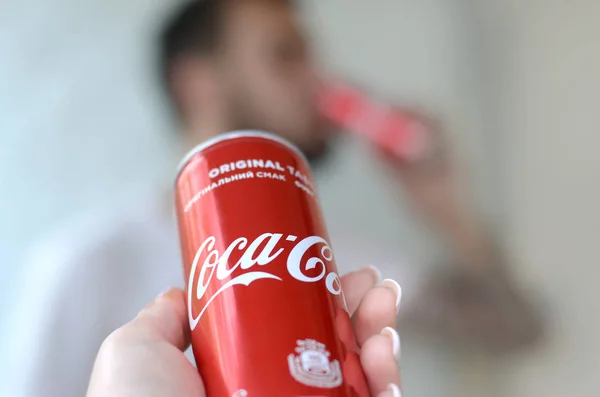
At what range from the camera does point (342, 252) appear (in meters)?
1.33

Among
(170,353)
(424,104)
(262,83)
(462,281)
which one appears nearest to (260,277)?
(170,353)

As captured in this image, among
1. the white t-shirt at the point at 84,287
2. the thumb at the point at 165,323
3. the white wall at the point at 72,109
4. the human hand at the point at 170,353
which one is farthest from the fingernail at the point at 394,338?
the white wall at the point at 72,109

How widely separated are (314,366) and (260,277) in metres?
0.09

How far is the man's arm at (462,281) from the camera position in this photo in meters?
1.35

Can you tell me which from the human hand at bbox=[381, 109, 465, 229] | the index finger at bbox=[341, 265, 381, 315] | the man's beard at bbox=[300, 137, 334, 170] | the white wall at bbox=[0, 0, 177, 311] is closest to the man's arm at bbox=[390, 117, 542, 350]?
the human hand at bbox=[381, 109, 465, 229]

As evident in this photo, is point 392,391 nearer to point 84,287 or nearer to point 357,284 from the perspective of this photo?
point 357,284

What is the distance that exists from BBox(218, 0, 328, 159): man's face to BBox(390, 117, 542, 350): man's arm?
218 mm

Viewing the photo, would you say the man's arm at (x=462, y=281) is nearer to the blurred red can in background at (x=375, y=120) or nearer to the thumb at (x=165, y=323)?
the blurred red can in background at (x=375, y=120)

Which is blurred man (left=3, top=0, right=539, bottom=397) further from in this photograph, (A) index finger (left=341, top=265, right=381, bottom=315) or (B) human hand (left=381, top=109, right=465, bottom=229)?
(A) index finger (left=341, top=265, right=381, bottom=315)

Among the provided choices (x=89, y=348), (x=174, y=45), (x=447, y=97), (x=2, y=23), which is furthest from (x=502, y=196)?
(x=2, y=23)

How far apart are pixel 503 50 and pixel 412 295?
0.69 metres

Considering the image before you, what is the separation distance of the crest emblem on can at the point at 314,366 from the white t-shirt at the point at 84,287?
28.2 inches

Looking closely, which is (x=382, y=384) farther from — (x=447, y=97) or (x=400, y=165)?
(x=447, y=97)

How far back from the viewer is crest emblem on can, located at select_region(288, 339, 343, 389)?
488mm
